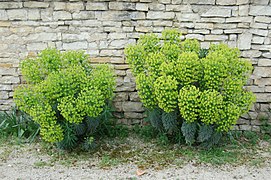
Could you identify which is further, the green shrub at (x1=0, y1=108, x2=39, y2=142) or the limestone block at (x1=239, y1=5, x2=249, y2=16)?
the green shrub at (x1=0, y1=108, x2=39, y2=142)

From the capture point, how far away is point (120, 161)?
4.17m

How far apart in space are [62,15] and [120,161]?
5.88 feet

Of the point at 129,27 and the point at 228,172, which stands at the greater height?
the point at 129,27

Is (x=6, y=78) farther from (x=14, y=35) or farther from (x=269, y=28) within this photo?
(x=269, y=28)

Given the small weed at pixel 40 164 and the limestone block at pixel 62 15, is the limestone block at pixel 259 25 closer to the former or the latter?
the limestone block at pixel 62 15

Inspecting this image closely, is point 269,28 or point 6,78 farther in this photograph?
point 6,78

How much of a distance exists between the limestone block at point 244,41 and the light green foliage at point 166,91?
1.08 meters

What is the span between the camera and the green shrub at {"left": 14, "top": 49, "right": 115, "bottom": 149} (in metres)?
3.93

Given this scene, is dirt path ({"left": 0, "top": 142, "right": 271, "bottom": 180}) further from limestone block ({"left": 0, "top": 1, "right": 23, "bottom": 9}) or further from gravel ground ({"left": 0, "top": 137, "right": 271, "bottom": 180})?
limestone block ({"left": 0, "top": 1, "right": 23, "bottom": 9})

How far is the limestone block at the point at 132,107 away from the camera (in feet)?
15.8

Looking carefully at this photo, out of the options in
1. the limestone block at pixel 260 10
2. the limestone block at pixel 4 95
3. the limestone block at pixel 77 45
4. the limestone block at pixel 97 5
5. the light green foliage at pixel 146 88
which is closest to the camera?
the light green foliage at pixel 146 88

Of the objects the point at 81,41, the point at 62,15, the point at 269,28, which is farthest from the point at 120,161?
the point at 269,28

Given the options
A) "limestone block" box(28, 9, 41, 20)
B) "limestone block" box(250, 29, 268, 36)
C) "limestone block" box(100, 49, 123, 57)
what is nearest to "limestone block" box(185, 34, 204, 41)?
"limestone block" box(250, 29, 268, 36)

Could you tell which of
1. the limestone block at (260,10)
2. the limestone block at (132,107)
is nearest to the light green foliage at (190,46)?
the limestone block at (260,10)
